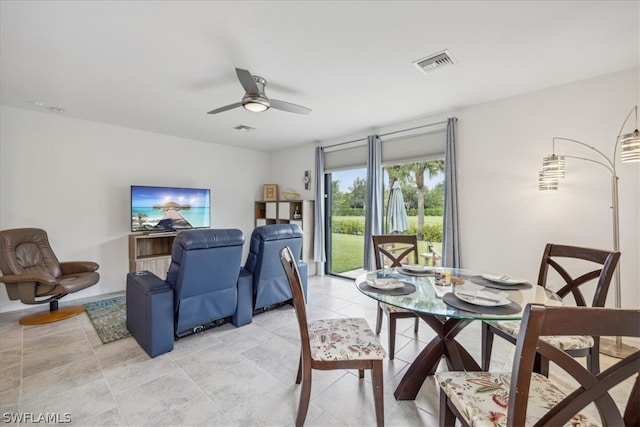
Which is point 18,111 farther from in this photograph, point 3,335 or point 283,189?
point 283,189

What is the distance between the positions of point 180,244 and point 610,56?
4.07 meters

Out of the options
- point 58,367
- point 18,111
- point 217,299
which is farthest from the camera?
point 18,111

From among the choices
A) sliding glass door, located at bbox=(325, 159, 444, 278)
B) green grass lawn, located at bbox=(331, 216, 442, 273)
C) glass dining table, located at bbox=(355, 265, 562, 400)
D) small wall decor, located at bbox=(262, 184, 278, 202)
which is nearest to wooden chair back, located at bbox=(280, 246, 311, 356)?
glass dining table, located at bbox=(355, 265, 562, 400)

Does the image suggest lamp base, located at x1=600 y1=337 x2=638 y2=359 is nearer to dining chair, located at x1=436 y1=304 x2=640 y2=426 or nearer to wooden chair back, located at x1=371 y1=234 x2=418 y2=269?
wooden chair back, located at x1=371 y1=234 x2=418 y2=269

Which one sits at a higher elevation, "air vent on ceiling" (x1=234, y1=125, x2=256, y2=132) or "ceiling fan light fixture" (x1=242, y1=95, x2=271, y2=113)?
"air vent on ceiling" (x1=234, y1=125, x2=256, y2=132)

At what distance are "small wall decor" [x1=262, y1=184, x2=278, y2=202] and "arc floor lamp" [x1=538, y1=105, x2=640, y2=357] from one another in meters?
4.40

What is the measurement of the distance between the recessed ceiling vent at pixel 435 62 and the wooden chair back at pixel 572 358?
2.20m

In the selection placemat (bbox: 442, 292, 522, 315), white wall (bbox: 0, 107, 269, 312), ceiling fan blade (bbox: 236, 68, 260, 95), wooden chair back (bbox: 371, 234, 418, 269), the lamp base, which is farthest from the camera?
white wall (bbox: 0, 107, 269, 312)

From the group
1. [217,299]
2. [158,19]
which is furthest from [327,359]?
[158,19]

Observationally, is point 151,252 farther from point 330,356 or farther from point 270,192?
point 330,356

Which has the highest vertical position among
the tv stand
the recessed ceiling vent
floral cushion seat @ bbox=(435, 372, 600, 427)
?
the recessed ceiling vent

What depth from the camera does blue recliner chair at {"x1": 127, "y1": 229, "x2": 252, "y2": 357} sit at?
2355 millimetres

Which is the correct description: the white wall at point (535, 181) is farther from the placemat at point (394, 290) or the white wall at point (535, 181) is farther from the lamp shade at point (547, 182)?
the placemat at point (394, 290)

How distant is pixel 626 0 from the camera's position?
1.70 meters
